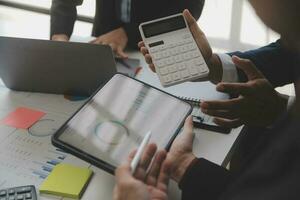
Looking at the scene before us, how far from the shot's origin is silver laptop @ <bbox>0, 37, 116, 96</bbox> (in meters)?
1.03

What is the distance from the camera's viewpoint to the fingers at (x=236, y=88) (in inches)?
40.6

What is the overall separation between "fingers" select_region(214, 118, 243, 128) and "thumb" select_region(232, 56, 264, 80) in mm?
134

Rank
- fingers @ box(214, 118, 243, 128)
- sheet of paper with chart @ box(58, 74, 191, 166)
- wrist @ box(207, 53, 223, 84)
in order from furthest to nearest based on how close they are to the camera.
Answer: wrist @ box(207, 53, 223, 84)
fingers @ box(214, 118, 243, 128)
sheet of paper with chart @ box(58, 74, 191, 166)

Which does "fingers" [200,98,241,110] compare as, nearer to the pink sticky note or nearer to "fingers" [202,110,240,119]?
"fingers" [202,110,240,119]

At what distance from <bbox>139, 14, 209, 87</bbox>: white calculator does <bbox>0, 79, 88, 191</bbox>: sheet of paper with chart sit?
239 millimetres

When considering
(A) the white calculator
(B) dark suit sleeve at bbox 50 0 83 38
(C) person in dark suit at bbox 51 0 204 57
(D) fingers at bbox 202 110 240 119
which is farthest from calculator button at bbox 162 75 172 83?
(B) dark suit sleeve at bbox 50 0 83 38

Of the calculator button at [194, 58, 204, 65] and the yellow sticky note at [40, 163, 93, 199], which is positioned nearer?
the yellow sticky note at [40, 163, 93, 199]

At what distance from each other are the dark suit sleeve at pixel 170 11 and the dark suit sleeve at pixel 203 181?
66 centimetres

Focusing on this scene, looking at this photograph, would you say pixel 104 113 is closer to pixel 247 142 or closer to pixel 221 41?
pixel 247 142

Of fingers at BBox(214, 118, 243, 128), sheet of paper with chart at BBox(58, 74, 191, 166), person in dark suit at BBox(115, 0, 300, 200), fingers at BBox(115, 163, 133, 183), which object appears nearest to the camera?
person in dark suit at BBox(115, 0, 300, 200)

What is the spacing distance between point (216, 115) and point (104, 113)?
0.92ft

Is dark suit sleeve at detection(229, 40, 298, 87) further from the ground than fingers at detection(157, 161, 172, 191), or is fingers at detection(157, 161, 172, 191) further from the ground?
dark suit sleeve at detection(229, 40, 298, 87)

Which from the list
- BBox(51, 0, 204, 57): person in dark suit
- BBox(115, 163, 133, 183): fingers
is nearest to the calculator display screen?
BBox(51, 0, 204, 57): person in dark suit

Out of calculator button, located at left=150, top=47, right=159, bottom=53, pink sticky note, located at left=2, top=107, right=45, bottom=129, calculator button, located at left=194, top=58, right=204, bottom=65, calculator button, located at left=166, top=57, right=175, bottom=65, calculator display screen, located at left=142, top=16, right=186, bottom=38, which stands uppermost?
calculator display screen, located at left=142, top=16, right=186, bottom=38
